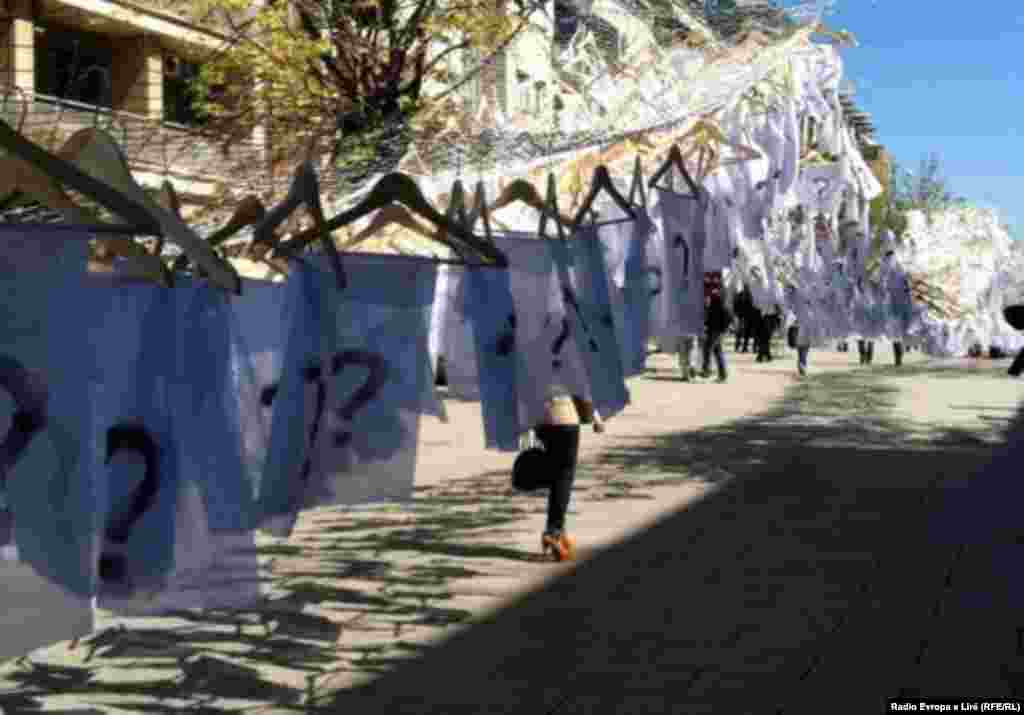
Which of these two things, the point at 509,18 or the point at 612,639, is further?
the point at 509,18

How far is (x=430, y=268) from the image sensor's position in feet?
27.9

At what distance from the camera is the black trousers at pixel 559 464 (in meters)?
10.4

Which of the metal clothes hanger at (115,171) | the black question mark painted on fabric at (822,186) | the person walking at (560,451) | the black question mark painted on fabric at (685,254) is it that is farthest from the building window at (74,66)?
the black question mark painted on fabric at (822,186)

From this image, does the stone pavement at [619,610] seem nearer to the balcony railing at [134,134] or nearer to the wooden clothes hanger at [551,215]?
the wooden clothes hanger at [551,215]

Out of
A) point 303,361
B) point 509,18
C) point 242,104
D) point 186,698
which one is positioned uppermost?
point 509,18

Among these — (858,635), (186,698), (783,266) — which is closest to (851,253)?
(783,266)

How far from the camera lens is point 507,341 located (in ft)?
31.5

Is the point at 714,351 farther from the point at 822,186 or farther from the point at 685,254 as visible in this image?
the point at 685,254

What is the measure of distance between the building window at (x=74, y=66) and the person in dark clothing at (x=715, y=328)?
33.9 ft

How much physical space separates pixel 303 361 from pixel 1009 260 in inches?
1172

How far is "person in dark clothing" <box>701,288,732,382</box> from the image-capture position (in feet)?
88.6

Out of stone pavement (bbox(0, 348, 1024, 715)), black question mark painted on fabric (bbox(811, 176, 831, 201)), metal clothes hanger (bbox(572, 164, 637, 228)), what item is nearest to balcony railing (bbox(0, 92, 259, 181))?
metal clothes hanger (bbox(572, 164, 637, 228))

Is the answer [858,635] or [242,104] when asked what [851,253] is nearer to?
[242,104]

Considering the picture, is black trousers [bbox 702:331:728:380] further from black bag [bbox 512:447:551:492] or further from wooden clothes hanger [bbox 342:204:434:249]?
wooden clothes hanger [bbox 342:204:434:249]
